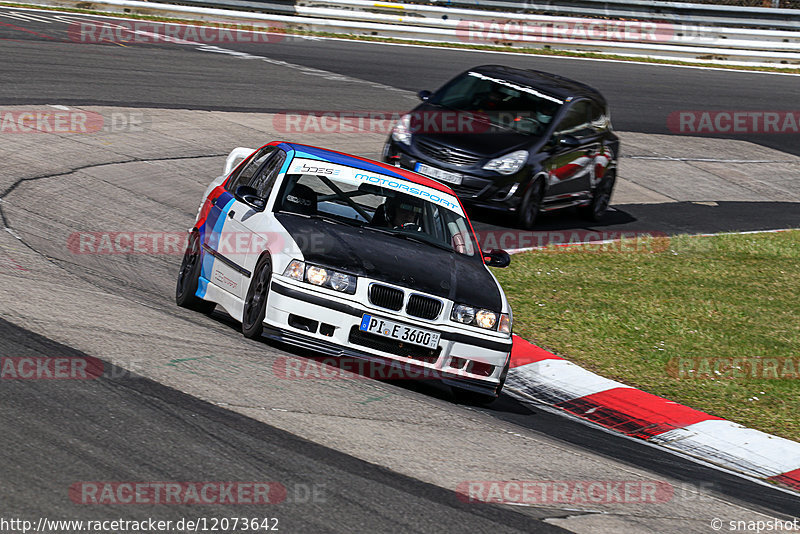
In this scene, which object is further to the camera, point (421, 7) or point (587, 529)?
point (421, 7)

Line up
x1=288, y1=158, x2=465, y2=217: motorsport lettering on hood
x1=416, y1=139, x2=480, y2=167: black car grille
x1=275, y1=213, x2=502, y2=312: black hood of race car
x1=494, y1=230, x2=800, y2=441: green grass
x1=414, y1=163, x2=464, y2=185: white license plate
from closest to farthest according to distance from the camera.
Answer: x1=275, y1=213, x2=502, y2=312: black hood of race car
x1=288, y1=158, x2=465, y2=217: motorsport lettering on hood
x1=494, y1=230, x2=800, y2=441: green grass
x1=414, y1=163, x2=464, y2=185: white license plate
x1=416, y1=139, x2=480, y2=167: black car grille

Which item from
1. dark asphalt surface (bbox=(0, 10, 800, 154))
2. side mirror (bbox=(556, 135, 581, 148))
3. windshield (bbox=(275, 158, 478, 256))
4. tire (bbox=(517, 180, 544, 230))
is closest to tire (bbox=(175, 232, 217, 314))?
windshield (bbox=(275, 158, 478, 256))

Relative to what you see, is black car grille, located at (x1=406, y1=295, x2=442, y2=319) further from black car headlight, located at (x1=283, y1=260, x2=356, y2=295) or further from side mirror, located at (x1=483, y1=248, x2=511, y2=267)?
side mirror, located at (x1=483, y1=248, x2=511, y2=267)

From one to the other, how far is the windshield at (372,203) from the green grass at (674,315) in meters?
1.58

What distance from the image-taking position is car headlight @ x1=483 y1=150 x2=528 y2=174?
13758 mm

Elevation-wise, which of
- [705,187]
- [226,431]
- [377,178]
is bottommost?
[705,187]

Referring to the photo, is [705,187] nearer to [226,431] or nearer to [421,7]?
[421,7]

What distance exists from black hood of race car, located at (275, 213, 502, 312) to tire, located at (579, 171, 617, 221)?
792 centimetres

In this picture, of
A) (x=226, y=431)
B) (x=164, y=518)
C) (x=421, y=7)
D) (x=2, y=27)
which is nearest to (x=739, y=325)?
(x=226, y=431)

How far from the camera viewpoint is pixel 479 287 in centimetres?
785

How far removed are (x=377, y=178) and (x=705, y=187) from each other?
39.7 feet

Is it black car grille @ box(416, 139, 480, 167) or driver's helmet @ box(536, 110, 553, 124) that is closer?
black car grille @ box(416, 139, 480, 167)

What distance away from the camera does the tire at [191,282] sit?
8.77 meters

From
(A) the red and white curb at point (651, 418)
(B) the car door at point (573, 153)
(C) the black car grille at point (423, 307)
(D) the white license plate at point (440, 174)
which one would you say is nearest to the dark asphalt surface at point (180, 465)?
(C) the black car grille at point (423, 307)
